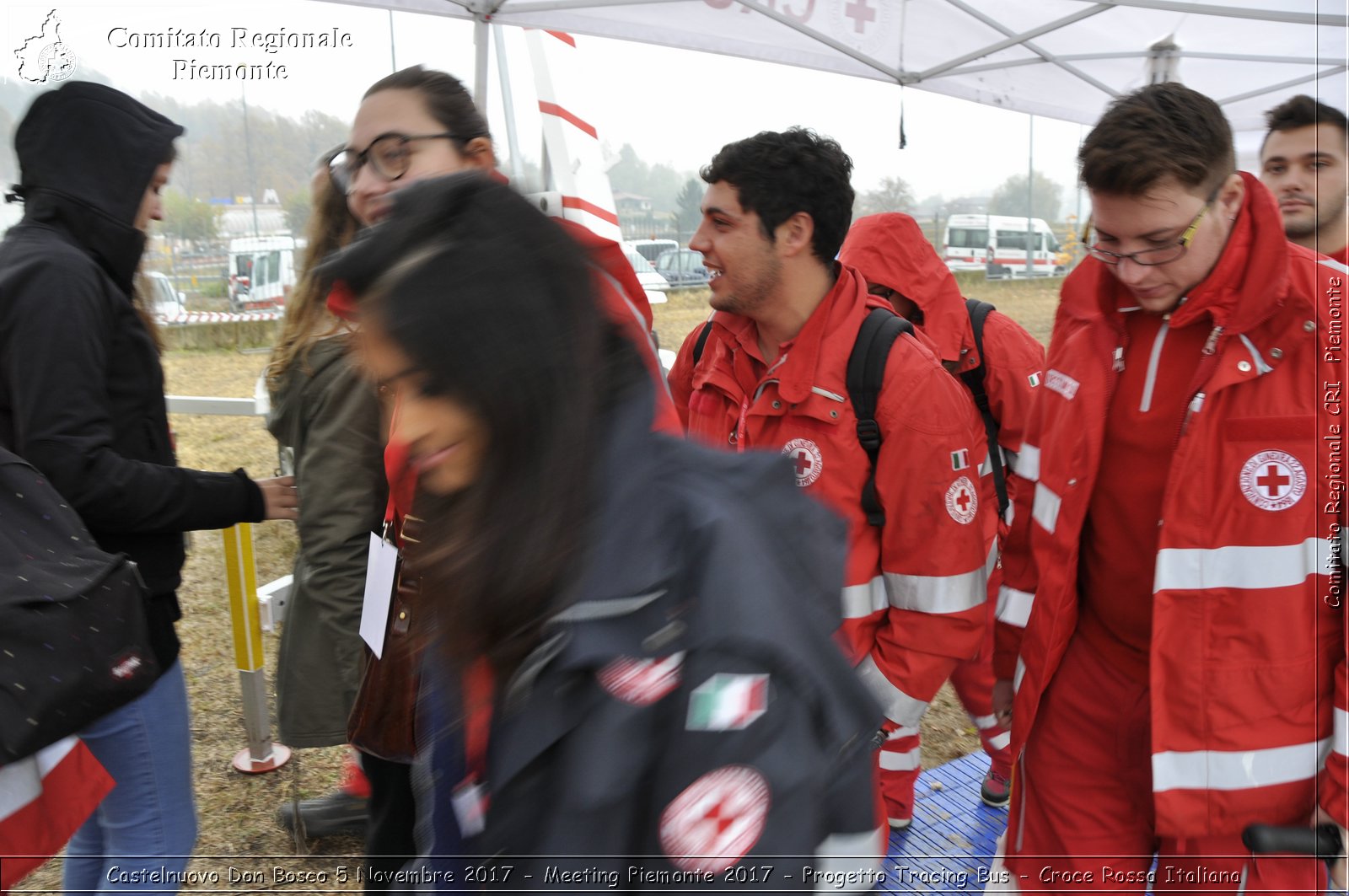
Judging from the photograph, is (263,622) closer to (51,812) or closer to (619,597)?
(51,812)

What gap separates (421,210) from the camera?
84cm

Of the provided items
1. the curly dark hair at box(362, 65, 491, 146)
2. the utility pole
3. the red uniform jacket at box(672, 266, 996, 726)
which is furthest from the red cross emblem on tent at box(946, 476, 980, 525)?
the utility pole

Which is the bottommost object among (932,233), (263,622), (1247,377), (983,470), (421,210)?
(263,622)

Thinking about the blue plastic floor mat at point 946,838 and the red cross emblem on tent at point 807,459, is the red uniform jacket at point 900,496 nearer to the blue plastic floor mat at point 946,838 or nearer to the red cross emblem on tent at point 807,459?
the red cross emblem on tent at point 807,459

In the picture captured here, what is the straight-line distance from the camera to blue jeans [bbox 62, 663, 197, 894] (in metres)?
1.98

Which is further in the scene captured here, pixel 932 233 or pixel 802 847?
pixel 932 233

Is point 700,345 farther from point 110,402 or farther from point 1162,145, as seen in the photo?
point 110,402

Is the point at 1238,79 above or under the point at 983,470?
above

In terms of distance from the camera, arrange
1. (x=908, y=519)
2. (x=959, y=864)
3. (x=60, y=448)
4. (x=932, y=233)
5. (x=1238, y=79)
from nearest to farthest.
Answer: (x=60, y=448) < (x=908, y=519) < (x=959, y=864) < (x=1238, y=79) < (x=932, y=233)

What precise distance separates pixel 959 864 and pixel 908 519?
1.92 metres

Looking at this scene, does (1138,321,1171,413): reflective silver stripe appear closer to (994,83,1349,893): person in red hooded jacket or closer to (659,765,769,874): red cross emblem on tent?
(994,83,1349,893): person in red hooded jacket

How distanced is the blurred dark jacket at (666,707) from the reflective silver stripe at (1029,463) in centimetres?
160

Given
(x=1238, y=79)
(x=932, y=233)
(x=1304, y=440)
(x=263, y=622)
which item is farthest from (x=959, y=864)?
(x=932, y=233)

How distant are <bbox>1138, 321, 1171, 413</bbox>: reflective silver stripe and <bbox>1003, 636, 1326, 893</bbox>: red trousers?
0.59 meters
